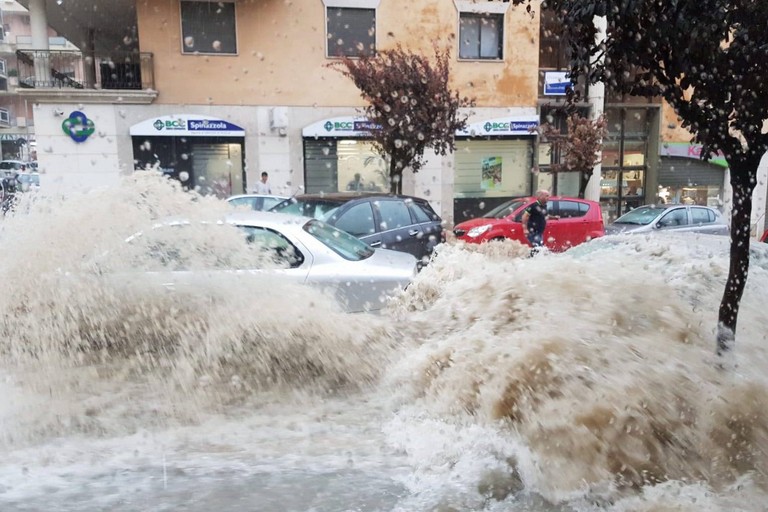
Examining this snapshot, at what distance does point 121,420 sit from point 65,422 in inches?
12.4

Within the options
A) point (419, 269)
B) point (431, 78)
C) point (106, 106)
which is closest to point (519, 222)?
point (431, 78)

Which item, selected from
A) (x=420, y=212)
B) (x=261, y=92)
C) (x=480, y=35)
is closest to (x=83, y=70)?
(x=261, y=92)

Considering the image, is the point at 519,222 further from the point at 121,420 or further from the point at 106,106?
the point at 106,106

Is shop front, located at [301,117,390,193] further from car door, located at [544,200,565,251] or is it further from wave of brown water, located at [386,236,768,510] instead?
wave of brown water, located at [386,236,768,510]

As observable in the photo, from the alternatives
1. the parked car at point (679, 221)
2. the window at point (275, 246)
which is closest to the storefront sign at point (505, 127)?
the parked car at point (679, 221)

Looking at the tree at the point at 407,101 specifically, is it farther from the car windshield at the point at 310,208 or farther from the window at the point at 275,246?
the window at the point at 275,246

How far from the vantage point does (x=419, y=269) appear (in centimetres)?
632

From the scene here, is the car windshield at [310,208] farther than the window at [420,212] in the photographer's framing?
No

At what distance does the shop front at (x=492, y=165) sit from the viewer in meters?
19.6

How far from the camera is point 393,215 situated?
8.65 meters

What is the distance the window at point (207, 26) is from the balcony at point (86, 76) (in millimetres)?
1202

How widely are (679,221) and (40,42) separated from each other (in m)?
16.4

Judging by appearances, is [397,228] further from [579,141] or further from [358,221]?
[579,141]

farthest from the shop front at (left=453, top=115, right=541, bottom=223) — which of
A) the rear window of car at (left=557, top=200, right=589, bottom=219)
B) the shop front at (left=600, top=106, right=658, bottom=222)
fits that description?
the rear window of car at (left=557, top=200, right=589, bottom=219)
